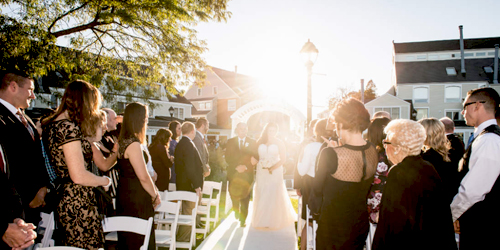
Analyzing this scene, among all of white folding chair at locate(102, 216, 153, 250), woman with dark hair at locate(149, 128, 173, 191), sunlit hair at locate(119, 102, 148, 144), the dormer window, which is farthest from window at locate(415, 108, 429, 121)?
white folding chair at locate(102, 216, 153, 250)

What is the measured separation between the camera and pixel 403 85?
1603 inches

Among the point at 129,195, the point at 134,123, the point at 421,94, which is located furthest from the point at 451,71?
the point at 129,195

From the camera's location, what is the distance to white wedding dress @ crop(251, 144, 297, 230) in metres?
6.36

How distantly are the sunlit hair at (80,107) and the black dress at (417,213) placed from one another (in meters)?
2.65

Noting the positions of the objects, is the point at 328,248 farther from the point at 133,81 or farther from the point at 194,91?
the point at 194,91

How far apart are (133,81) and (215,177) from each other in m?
4.86

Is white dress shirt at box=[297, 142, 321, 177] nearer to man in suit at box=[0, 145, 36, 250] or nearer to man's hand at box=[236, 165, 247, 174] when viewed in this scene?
man's hand at box=[236, 165, 247, 174]

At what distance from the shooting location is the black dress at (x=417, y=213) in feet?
7.32

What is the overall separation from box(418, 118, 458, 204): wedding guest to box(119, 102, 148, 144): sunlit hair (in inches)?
128

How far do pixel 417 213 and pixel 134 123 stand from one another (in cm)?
290

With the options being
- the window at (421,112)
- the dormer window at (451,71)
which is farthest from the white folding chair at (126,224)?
the dormer window at (451,71)

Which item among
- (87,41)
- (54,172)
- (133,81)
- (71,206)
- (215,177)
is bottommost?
(215,177)

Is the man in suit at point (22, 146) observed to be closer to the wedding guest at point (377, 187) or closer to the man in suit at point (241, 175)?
the wedding guest at point (377, 187)

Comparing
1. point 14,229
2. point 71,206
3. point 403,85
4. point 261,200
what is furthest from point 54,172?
point 403,85
